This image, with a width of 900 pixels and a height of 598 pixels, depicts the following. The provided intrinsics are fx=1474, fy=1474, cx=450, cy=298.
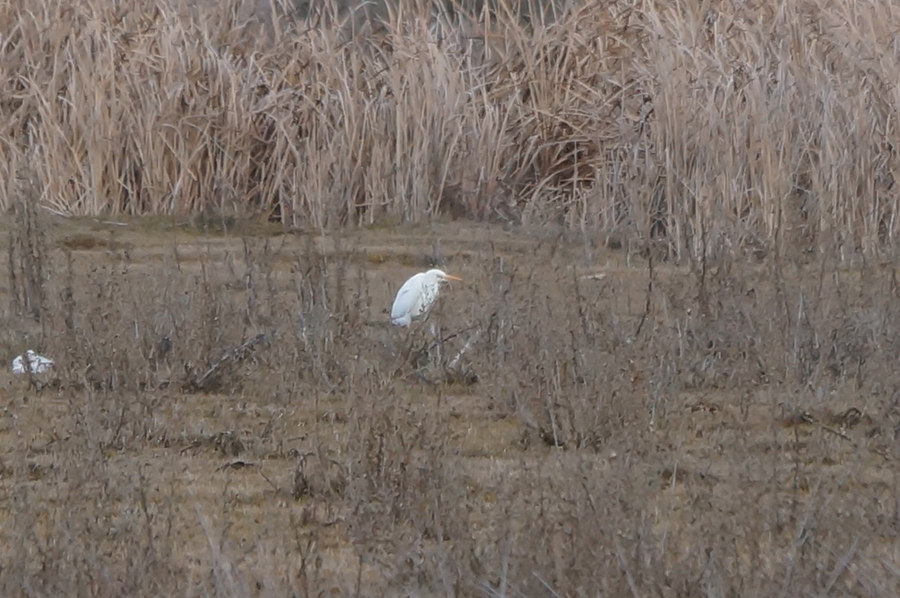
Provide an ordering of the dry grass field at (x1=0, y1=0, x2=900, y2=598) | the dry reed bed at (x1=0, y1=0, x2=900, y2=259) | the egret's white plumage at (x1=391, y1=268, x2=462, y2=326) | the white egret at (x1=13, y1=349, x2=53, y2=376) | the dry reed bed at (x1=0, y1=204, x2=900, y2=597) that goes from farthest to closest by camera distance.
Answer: the dry reed bed at (x1=0, y1=0, x2=900, y2=259), the egret's white plumage at (x1=391, y1=268, x2=462, y2=326), the white egret at (x1=13, y1=349, x2=53, y2=376), the dry grass field at (x1=0, y1=0, x2=900, y2=598), the dry reed bed at (x1=0, y1=204, x2=900, y2=597)

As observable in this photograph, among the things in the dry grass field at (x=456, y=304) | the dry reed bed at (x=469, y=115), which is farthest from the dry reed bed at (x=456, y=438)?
the dry reed bed at (x=469, y=115)

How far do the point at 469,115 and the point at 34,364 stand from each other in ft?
12.2

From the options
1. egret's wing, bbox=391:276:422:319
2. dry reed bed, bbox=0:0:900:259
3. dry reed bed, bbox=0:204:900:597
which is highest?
dry reed bed, bbox=0:0:900:259

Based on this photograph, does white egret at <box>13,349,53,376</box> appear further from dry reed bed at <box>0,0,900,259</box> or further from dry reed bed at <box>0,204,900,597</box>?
dry reed bed at <box>0,0,900,259</box>

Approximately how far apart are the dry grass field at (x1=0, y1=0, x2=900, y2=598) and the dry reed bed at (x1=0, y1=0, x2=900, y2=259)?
0.08 ft

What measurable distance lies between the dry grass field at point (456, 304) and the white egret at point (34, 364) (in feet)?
0.18

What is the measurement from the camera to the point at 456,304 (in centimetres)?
501

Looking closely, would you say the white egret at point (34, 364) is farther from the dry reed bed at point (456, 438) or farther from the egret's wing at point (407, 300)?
the egret's wing at point (407, 300)

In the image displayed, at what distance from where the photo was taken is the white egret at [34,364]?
4332 mm

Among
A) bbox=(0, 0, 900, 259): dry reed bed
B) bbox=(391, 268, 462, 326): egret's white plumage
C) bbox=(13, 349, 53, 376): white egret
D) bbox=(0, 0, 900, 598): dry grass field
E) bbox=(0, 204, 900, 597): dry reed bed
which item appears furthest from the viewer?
bbox=(0, 0, 900, 259): dry reed bed

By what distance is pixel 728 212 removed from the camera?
6.17 m

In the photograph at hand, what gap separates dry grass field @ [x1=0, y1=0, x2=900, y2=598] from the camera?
8.27 ft

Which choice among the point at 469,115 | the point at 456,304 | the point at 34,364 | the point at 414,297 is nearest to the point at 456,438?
the point at 414,297

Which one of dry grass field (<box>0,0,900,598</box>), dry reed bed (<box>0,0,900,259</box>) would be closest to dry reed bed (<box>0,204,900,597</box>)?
dry grass field (<box>0,0,900,598</box>)
